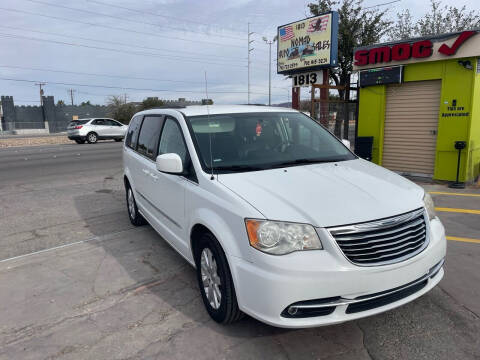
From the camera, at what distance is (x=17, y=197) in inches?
320

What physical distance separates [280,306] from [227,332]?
29.3 inches

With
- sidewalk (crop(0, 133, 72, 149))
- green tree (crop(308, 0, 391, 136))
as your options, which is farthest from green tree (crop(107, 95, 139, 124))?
green tree (crop(308, 0, 391, 136))

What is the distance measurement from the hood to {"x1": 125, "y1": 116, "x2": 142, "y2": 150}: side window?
2.83 m

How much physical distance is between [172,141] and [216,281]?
5.44 ft

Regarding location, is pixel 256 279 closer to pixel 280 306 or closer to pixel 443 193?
pixel 280 306

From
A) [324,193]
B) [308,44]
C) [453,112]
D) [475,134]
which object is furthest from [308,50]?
[324,193]

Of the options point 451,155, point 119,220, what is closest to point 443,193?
point 451,155

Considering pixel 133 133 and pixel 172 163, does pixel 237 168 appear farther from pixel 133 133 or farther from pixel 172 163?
pixel 133 133

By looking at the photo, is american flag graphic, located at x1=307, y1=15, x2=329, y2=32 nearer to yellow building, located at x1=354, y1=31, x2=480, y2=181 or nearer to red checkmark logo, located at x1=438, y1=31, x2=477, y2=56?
yellow building, located at x1=354, y1=31, x2=480, y2=181

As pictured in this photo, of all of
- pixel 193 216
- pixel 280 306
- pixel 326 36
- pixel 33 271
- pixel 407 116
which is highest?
pixel 326 36

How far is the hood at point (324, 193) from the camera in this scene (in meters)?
2.59

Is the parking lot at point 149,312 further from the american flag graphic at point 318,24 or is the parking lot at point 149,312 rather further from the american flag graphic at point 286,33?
the american flag graphic at point 286,33

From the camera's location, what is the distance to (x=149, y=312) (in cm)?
334

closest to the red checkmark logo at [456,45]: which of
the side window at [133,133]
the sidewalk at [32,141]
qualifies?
the side window at [133,133]
